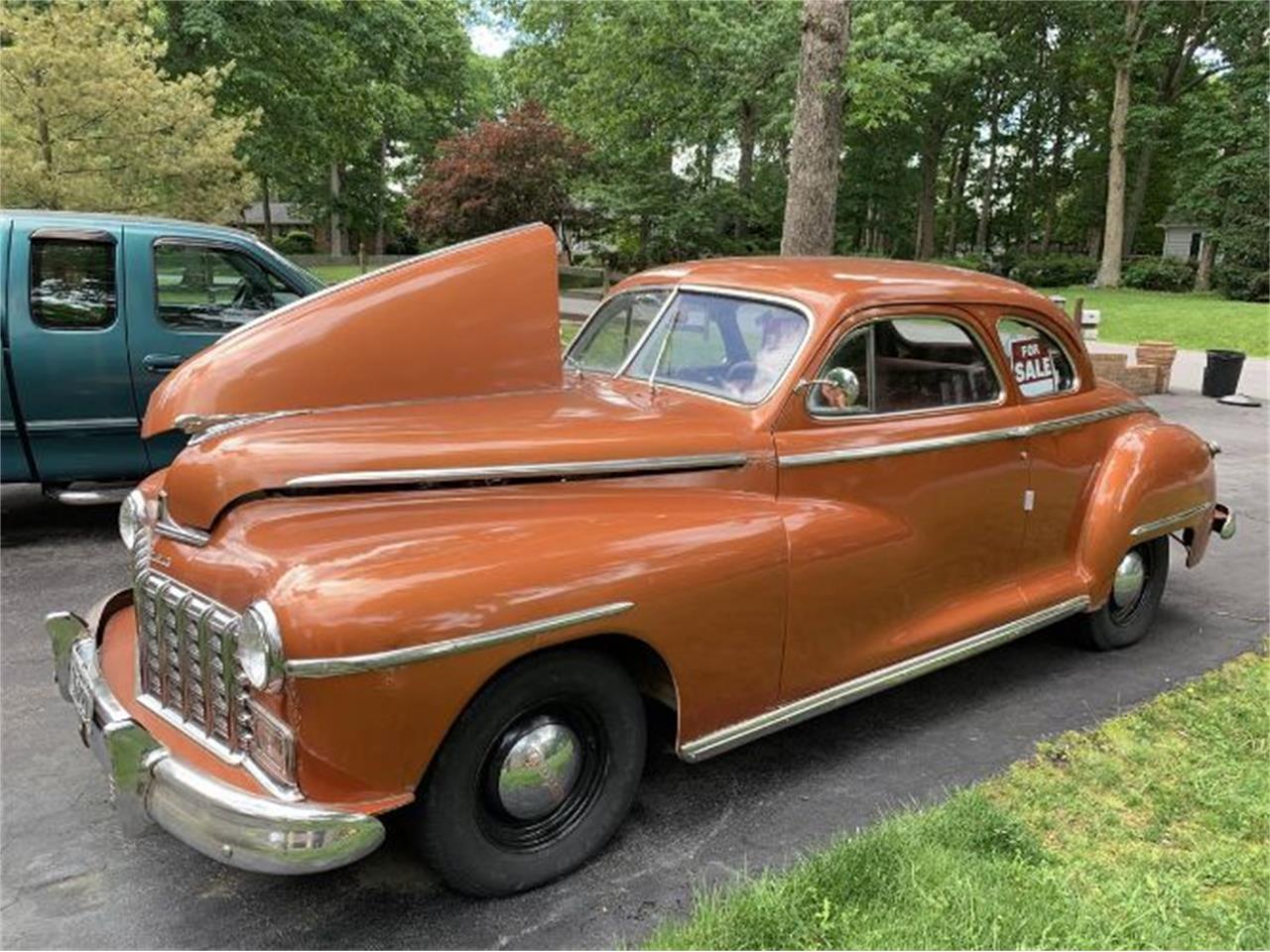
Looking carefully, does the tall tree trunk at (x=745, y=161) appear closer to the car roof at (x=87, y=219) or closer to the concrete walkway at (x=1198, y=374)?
the concrete walkway at (x=1198, y=374)

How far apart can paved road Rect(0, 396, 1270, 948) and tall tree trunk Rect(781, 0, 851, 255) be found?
4.43 meters

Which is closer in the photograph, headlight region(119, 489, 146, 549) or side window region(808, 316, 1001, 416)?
headlight region(119, 489, 146, 549)

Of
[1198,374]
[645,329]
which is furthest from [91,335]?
[1198,374]

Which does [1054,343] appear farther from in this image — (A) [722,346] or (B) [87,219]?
(B) [87,219]

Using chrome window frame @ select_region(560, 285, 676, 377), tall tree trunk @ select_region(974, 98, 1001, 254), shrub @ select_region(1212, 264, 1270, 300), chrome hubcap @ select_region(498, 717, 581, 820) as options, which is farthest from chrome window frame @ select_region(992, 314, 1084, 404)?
tall tree trunk @ select_region(974, 98, 1001, 254)

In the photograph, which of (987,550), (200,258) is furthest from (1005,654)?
(200,258)

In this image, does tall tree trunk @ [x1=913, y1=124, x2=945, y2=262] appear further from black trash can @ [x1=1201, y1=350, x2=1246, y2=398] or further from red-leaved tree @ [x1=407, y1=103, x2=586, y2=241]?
black trash can @ [x1=1201, y1=350, x2=1246, y2=398]

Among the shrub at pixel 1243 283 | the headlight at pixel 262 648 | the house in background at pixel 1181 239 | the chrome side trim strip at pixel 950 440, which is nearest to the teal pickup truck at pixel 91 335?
the headlight at pixel 262 648

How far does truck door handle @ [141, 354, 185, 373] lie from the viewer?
19.8 feet

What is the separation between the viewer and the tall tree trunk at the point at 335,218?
A: 4428 cm

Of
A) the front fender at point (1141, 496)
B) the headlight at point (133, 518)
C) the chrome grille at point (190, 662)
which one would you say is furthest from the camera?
the front fender at point (1141, 496)

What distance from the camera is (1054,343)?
15.2 feet

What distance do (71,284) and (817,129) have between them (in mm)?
5739

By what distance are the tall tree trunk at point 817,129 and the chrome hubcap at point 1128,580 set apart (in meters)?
4.26
